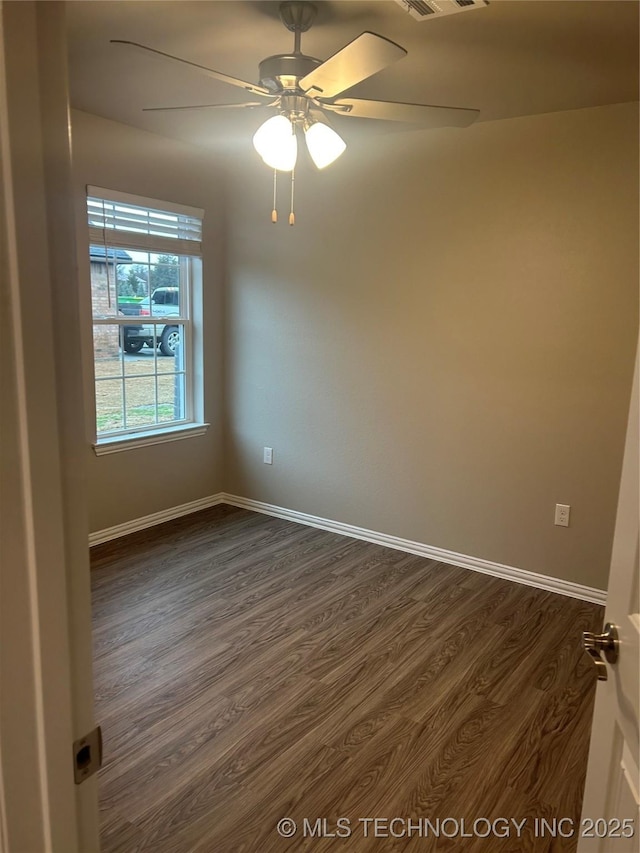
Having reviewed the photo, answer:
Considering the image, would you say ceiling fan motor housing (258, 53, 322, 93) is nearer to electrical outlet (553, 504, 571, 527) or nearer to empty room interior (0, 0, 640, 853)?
empty room interior (0, 0, 640, 853)

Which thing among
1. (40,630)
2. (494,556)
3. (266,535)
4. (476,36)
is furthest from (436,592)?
(40,630)

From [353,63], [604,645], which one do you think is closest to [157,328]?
[353,63]

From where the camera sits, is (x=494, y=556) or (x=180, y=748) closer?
(x=180, y=748)

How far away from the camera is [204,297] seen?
440cm

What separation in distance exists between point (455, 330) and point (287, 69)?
176 cm

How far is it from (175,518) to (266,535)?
72 centimetres

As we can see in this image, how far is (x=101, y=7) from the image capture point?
2164mm

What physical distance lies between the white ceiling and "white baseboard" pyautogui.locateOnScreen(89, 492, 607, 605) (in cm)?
246

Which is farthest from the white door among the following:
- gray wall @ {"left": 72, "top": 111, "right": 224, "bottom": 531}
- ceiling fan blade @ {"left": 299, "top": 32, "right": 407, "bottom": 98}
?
gray wall @ {"left": 72, "top": 111, "right": 224, "bottom": 531}

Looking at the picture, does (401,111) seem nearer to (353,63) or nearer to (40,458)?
(353,63)

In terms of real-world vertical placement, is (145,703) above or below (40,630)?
below

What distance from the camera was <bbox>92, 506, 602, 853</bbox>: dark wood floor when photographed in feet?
6.31

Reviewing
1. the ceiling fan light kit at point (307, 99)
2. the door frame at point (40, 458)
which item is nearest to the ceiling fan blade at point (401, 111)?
the ceiling fan light kit at point (307, 99)

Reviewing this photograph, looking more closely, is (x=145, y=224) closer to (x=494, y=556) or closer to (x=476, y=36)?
(x=476, y=36)
